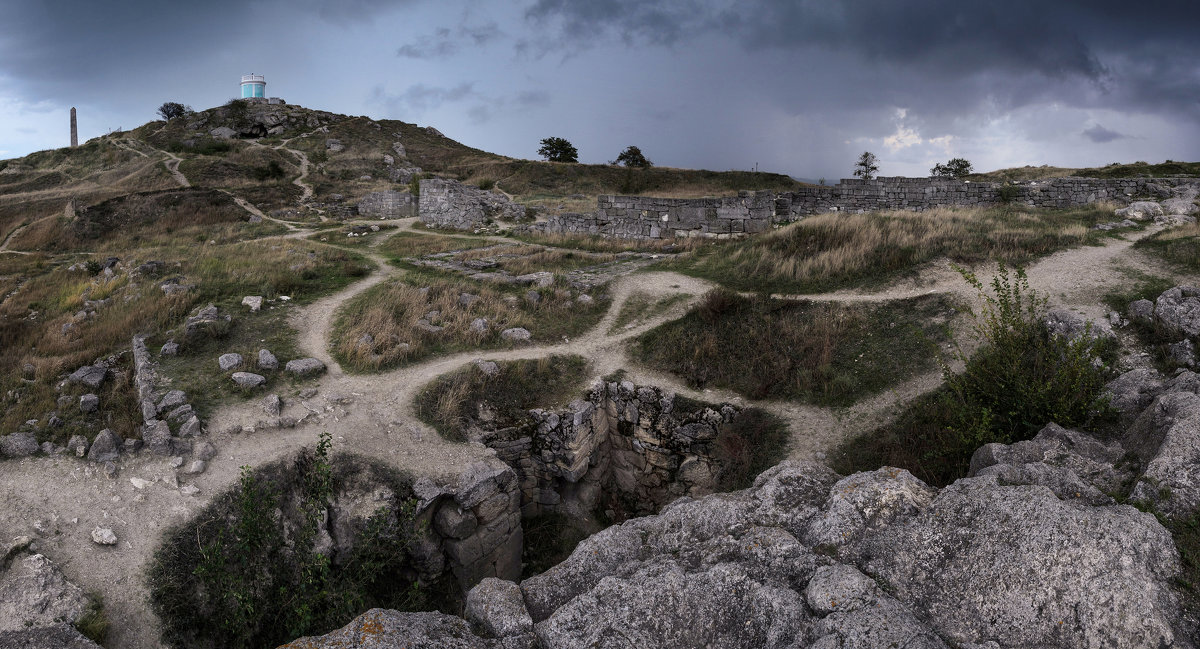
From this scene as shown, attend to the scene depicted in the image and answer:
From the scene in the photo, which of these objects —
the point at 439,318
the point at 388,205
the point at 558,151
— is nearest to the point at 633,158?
the point at 558,151

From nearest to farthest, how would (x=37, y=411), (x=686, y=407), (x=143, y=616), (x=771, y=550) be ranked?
1. (x=771, y=550)
2. (x=143, y=616)
3. (x=37, y=411)
4. (x=686, y=407)

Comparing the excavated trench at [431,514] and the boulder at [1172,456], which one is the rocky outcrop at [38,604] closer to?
the excavated trench at [431,514]

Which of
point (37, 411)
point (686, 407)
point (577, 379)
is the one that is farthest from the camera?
point (577, 379)

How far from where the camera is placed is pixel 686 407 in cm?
1016

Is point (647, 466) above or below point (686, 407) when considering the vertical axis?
below

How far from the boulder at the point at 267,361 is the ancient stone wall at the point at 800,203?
14.8 m

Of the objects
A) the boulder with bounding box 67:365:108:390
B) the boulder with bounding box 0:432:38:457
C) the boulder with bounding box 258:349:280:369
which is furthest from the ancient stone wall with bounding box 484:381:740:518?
the boulder with bounding box 67:365:108:390

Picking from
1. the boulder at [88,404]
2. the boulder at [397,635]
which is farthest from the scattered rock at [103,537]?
the boulder at [397,635]

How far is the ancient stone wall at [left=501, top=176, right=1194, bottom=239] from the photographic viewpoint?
2147 centimetres

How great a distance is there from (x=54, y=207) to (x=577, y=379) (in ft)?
105

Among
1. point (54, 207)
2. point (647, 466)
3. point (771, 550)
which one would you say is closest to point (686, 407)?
point (647, 466)

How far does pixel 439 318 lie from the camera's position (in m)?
12.6

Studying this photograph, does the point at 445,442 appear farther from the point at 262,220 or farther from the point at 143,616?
the point at 262,220

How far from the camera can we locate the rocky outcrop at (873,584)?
128 inches
